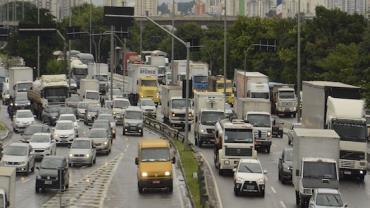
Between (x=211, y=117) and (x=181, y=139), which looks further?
(x=181, y=139)

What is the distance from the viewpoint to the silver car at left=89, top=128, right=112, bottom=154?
57.7 metres

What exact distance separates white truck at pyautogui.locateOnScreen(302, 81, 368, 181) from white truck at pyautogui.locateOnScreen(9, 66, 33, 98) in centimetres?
5283

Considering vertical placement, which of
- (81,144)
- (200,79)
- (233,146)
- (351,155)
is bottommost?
(81,144)

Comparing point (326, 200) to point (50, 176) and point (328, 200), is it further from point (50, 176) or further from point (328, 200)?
point (50, 176)

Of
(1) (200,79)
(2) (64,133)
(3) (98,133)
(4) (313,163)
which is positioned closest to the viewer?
(4) (313,163)

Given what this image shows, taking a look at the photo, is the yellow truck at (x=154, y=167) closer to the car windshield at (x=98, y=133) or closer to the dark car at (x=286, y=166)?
the dark car at (x=286, y=166)

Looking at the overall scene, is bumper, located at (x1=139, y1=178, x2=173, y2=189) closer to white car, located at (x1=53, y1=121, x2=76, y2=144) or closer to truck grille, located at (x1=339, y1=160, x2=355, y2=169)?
truck grille, located at (x1=339, y1=160, x2=355, y2=169)

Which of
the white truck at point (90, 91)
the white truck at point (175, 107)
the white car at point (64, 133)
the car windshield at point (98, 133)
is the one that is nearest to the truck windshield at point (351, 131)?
the car windshield at point (98, 133)

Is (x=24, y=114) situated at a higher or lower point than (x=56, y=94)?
lower

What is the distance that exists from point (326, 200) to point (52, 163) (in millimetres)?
13702

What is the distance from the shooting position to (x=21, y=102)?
89375mm

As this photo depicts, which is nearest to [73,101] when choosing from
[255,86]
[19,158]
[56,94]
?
[56,94]

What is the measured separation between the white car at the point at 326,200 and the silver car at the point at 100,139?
26.0 metres

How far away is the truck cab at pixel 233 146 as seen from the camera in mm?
46188
